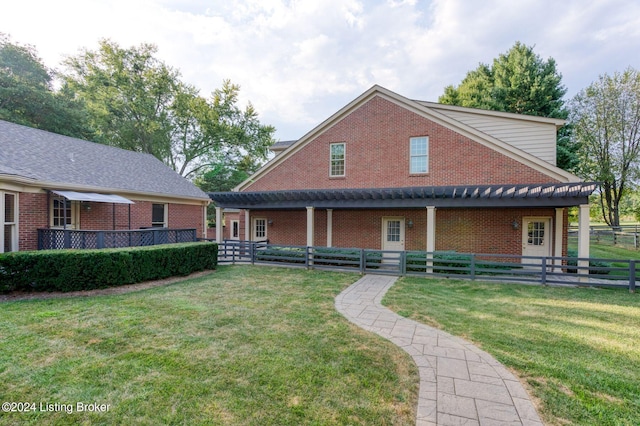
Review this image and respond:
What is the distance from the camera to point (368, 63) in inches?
623

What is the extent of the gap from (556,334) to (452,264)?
5140mm

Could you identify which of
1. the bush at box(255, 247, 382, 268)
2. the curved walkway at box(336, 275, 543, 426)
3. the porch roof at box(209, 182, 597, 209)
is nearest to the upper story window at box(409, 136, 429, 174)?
the porch roof at box(209, 182, 597, 209)

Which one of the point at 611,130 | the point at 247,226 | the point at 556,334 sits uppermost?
the point at 611,130

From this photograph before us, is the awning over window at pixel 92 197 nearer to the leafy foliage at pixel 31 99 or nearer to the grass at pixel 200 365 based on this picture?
the grass at pixel 200 365

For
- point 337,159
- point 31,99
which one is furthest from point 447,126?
point 31,99

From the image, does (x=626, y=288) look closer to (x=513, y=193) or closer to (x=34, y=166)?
(x=513, y=193)

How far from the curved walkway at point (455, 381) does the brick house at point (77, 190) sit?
1196cm

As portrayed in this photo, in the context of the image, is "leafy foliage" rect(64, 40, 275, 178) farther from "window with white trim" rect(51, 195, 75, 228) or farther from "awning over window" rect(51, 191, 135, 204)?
"window with white trim" rect(51, 195, 75, 228)

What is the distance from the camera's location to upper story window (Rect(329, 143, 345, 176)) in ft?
44.2

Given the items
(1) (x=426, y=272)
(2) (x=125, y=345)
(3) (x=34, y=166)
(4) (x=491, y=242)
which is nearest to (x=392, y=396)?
(2) (x=125, y=345)

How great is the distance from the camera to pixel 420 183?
12.0 meters

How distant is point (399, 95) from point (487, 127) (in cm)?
429

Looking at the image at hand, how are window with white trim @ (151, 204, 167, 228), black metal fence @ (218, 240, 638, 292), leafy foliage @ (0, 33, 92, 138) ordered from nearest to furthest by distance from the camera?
1. black metal fence @ (218, 240, 638, 292)
2. window with white trim @ (151, 204, 167, 228)
3. leafy foliage @ (0, 33, 92, 138)

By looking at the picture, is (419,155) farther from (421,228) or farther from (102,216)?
(102,216)
